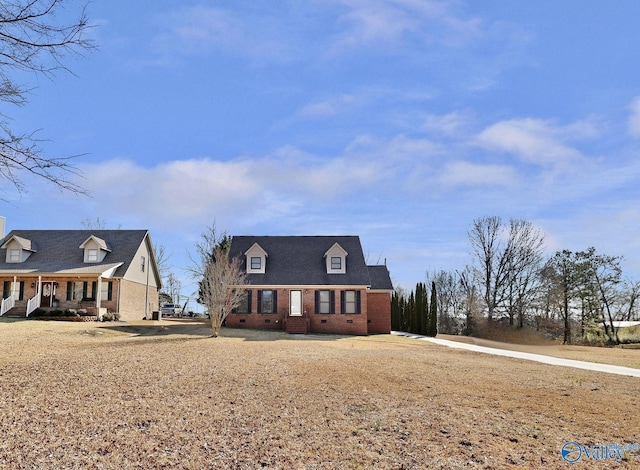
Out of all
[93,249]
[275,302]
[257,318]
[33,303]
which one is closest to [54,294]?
[33,303]

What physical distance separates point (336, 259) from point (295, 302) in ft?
12.4

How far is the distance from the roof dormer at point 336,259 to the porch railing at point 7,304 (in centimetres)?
1994

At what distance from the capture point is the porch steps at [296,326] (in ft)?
92.5

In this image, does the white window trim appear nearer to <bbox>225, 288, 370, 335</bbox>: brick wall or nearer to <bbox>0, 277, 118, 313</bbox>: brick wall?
<bbox>0, 277, 118, 313</bbox>: brick wall

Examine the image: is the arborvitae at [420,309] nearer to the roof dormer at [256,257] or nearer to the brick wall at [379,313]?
the brick wall at [379,313]

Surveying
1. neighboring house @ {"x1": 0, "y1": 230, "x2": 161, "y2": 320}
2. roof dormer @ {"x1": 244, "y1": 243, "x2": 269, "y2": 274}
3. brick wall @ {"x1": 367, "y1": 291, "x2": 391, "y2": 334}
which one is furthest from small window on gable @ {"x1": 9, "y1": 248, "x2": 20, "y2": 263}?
brick wall @ {"x1": 367, "y1": 291, "x2": 391, "y2": 334}

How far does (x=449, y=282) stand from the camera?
183 ft

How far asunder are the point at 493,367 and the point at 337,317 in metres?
14.9

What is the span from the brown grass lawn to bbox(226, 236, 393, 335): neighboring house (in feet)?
48.7

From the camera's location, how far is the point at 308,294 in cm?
2978

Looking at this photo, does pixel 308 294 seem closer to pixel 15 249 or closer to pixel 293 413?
pixel 15 249

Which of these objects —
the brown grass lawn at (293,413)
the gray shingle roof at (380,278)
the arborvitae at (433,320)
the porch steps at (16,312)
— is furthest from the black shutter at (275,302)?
the porch steps at (16,312)

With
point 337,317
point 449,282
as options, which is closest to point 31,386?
point 337,317

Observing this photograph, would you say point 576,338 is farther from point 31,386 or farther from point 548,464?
point 31,386
